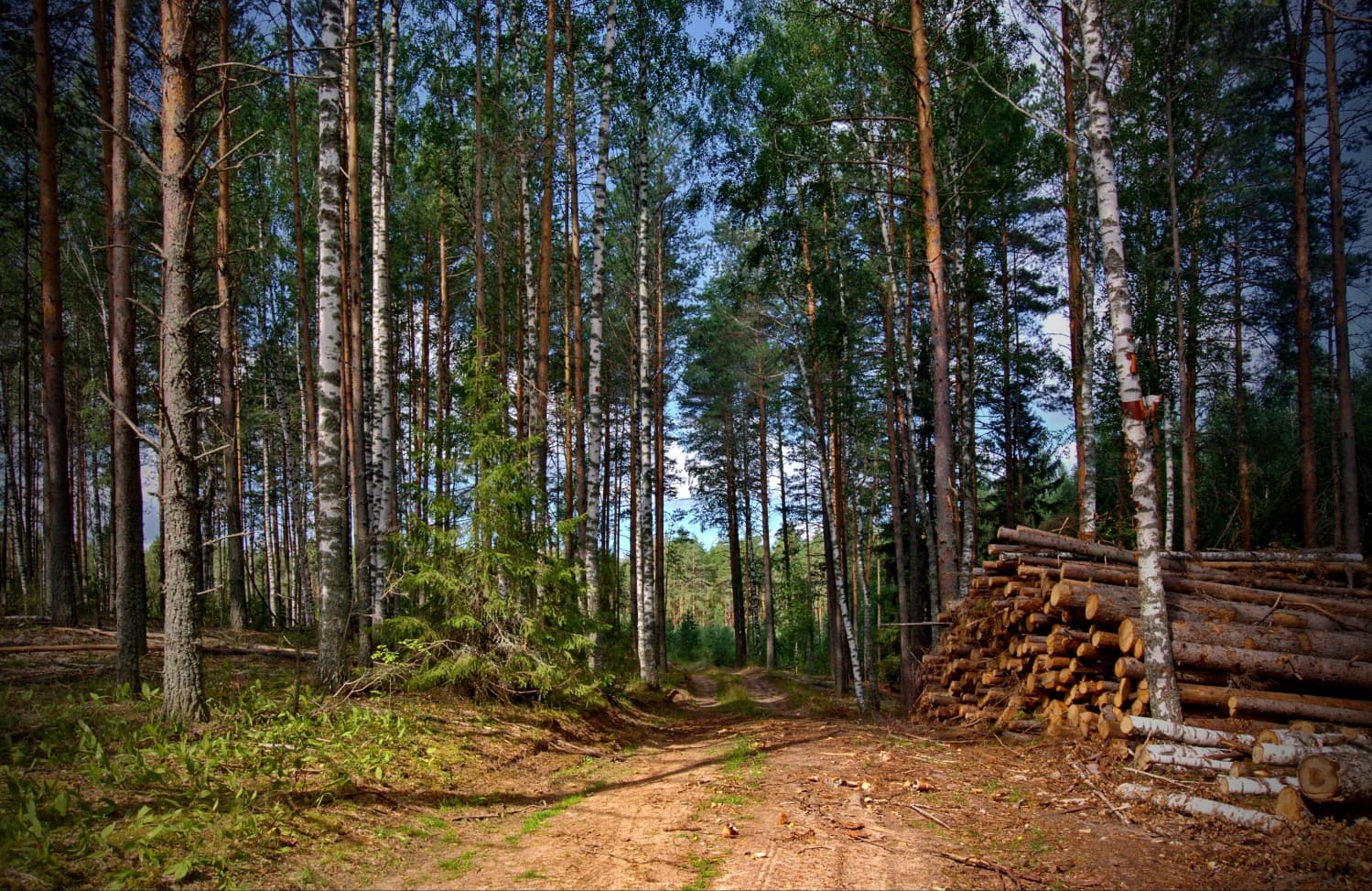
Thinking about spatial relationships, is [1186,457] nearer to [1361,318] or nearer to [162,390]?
[1361,318]

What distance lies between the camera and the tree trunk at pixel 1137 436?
6.16 m

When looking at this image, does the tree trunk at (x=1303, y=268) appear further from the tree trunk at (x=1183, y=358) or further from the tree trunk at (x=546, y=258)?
the tree trunk at (x=546, y=258)

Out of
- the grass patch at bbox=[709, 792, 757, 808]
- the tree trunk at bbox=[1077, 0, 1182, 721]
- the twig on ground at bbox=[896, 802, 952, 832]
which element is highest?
the tree trunk at bbox=[1077, 0, 1182, 721]

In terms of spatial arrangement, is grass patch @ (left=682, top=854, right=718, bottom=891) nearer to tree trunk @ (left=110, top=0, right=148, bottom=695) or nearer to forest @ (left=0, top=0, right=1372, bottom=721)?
forest @ (left=0, top=0, right=1372, bottom=721)

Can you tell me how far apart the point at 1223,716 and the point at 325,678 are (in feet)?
30.1

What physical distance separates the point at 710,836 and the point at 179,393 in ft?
19.0

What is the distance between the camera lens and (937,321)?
35.6 ft

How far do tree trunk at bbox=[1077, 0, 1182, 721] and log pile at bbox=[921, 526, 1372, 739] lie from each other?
558 mm

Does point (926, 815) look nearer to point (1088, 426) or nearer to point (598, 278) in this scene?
point (1088, 426)

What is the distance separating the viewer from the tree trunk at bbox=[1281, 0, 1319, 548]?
15.0m

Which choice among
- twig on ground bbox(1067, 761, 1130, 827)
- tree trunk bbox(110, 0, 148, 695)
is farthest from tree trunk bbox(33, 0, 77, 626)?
twig on ground bbox(1067, 761, 1130, 827)

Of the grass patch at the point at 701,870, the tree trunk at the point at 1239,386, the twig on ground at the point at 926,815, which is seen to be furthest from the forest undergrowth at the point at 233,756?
the tree trunk at the point at 1239,386

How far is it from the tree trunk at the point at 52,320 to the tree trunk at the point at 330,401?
16.5ft

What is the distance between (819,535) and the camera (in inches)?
1512
